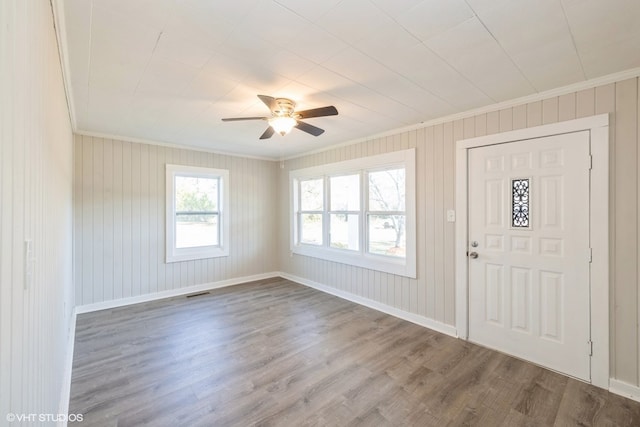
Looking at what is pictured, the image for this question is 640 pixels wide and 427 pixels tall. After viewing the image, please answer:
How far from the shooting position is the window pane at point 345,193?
14.5 feet

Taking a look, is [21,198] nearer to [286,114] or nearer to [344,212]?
[286,114]

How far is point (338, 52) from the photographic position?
193cm

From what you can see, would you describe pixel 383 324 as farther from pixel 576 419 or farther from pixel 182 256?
pixel 182 256

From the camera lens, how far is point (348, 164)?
440cm

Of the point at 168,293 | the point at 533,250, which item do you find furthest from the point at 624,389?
the point at 168,293

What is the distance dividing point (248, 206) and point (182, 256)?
57.8 inches

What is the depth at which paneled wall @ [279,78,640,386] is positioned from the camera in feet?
7.27

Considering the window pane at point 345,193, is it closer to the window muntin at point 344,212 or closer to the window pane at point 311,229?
the window muntin at point 344,212

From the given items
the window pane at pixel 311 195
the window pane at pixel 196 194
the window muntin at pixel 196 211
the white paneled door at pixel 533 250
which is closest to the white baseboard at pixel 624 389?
the white paneled door at pixel 533 250

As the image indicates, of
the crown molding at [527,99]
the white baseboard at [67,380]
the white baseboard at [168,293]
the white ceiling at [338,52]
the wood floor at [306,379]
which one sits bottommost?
the wood floor at [306,379]

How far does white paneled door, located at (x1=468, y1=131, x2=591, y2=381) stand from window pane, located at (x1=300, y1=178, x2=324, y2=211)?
2605 millimetres

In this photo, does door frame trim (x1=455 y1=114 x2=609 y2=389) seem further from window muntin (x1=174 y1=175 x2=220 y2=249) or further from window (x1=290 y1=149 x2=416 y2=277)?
window muntin (x1=174 y1=175 x2=220 y2=249)

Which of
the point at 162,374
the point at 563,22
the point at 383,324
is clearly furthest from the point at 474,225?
the point at 162,374

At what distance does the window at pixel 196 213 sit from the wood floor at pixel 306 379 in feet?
4.60
